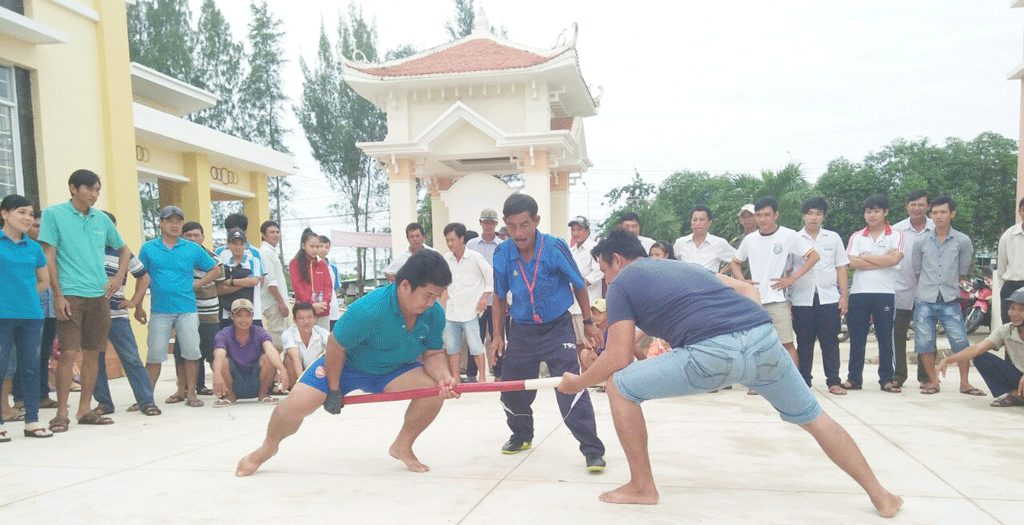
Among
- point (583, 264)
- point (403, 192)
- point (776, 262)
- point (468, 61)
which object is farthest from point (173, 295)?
point (468, 61)

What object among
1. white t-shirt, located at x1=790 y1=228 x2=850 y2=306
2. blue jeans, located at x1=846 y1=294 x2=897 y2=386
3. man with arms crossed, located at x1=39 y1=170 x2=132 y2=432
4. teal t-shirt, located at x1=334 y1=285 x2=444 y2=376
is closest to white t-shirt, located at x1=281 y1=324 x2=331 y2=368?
man with arms crossed, located at x1=39 y1=170 x2=132 y2=432

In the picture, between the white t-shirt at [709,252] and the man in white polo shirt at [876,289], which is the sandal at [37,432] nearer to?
the white t-shirt at [709,252]

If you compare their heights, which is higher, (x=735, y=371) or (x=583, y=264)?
(x=583, y=264)

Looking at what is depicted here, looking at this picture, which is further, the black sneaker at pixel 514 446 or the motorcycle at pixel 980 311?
Answer: the motorcycle at pixel 980 311

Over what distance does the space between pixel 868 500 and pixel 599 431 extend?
204 cm

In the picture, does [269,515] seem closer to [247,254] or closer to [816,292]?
[247,254]

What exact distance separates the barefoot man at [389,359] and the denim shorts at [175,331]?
2.87 metres

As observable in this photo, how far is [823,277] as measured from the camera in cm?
636

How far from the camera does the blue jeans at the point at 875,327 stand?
6.33m

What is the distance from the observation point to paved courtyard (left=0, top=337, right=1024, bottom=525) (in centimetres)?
312

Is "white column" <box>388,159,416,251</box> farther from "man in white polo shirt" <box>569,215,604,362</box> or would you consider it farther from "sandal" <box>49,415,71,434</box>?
"sandal" <box>49,415,71,434</box>

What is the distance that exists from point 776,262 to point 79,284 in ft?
18.7

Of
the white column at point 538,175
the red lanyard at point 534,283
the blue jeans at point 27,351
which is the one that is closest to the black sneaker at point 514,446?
the red lanyard at point 534,283

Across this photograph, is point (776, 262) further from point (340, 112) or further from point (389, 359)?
point (340, 112)
